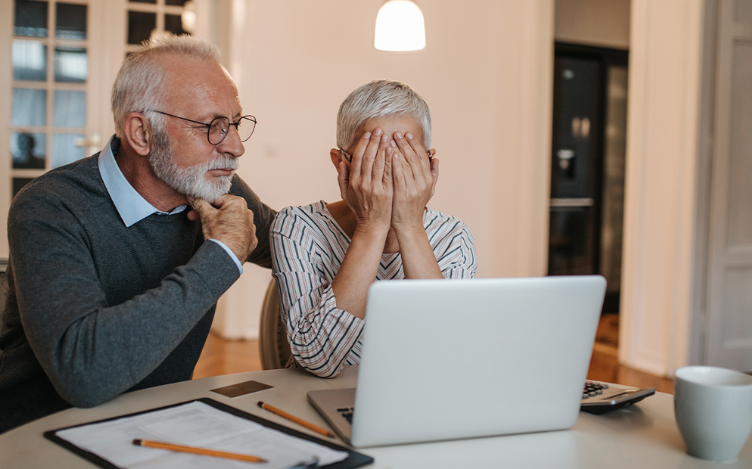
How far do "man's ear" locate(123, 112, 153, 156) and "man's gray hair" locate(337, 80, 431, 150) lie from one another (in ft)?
1.35

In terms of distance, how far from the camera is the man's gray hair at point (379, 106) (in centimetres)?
122

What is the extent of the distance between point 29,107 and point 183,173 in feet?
10.8

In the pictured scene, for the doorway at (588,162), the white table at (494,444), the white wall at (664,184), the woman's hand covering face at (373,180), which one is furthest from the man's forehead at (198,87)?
the doorway at (588,162)

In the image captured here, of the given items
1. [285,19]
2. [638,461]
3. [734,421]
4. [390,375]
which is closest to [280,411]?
[390,375]

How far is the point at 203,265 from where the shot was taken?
1.00 metres

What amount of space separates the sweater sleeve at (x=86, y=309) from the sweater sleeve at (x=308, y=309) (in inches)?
5.2

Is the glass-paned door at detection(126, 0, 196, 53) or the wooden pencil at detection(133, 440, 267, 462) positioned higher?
the glass-paned door at detection(126, 0, 196, 53)

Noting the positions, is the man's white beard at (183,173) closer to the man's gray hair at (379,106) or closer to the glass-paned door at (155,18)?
the man's gray hair at (379,106)

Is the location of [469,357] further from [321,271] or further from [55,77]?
[55,77]

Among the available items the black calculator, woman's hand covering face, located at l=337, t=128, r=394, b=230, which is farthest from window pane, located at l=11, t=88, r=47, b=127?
the black calculator

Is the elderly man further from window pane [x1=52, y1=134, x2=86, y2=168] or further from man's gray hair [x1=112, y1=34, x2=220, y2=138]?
window pane [x1=52, y1=134, x2=86, y2=168]

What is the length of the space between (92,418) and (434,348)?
1.58 feet

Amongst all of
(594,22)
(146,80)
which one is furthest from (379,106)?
(594,22)

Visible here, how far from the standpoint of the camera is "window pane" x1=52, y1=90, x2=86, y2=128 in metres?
3.90
